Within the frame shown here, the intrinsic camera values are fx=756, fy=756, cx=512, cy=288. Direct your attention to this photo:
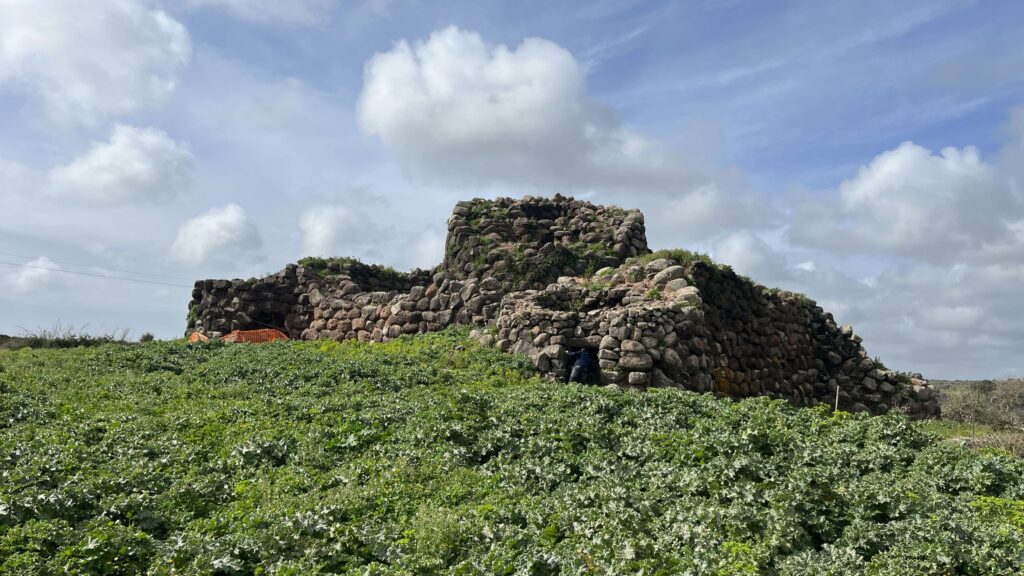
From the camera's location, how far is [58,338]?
26.3m

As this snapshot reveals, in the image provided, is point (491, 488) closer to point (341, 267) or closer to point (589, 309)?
point (589, 309)

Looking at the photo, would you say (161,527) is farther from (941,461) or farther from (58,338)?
(58,338)

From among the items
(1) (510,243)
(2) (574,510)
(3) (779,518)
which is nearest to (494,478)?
(2) (574,510)

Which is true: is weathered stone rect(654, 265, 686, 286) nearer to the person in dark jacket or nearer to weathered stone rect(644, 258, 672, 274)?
weathered stone rect(644, 258, 672, 274)

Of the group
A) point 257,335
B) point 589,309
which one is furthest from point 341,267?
point 589,309

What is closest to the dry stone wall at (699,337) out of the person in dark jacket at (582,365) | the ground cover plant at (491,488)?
the person in dark jacket at (582,365)

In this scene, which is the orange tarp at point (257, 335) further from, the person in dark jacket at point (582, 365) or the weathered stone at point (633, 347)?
the weathered stone at point (633, 347)

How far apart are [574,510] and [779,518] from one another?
1.72m

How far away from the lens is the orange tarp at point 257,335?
79.0ft

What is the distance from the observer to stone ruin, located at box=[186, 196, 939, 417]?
51.5ft

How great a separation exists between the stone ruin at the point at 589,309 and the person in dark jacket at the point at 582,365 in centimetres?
23

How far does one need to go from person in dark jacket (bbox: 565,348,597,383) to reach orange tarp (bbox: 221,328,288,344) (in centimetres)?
1228

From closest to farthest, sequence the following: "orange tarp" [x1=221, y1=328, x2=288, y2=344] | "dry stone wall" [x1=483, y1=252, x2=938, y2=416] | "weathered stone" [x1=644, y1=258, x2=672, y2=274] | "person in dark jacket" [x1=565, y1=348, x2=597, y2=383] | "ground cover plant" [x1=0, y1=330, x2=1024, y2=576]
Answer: "ground cover plant" [x1=0, y1=330, x2=1024, y2=576] → "person in dark jacket" [x1=565, y1=348, x2=597, y2=383] → "dry stone wall" [x1=483, y1=252, x2=938, y2=416] → "weathered stone" [x1=644, y1=258, x2=672, y2=274] → "orange tarp" [x1=221, y1=328, x2=288, y2=344]

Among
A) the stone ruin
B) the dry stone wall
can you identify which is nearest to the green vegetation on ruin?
the stone ruin
